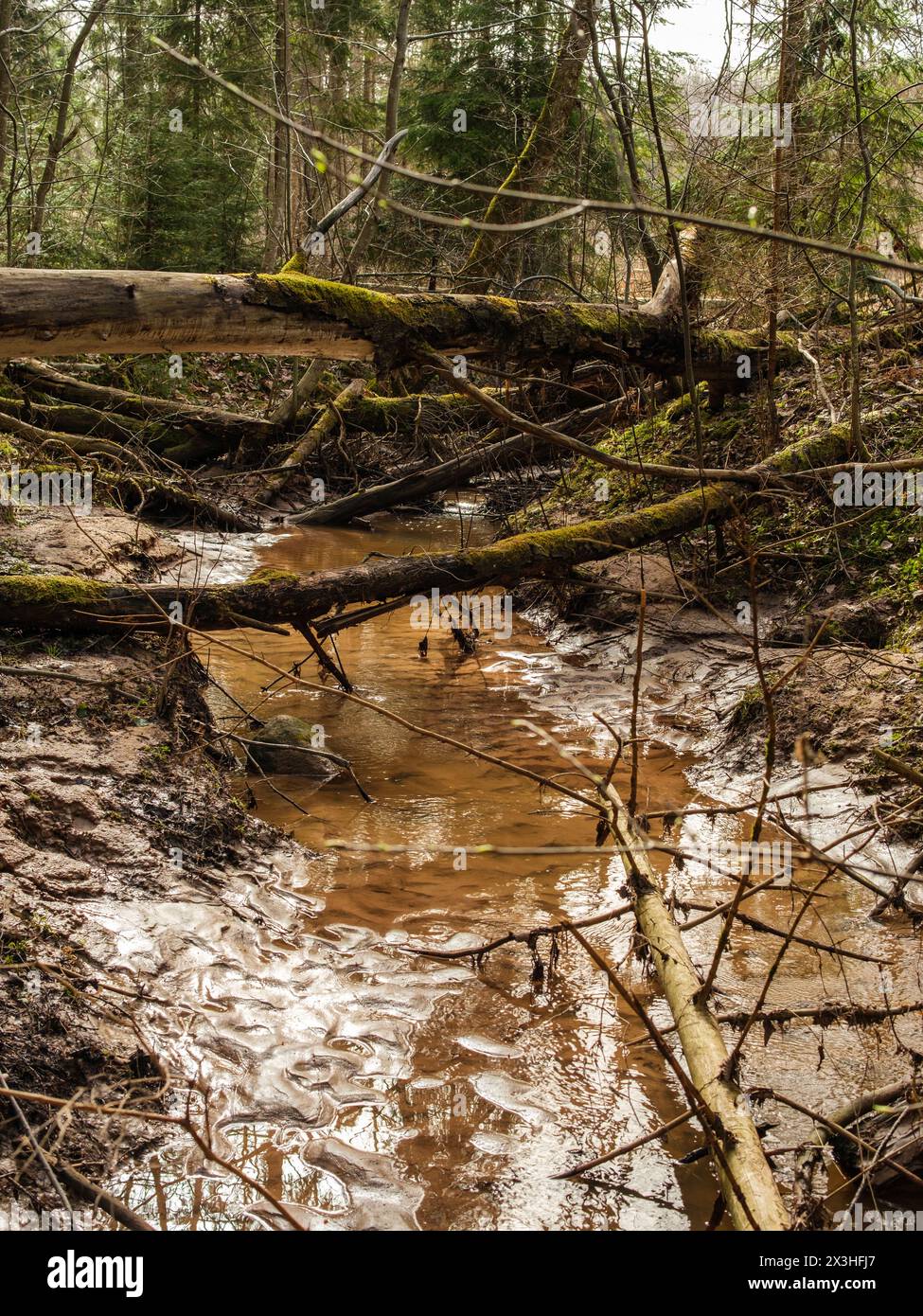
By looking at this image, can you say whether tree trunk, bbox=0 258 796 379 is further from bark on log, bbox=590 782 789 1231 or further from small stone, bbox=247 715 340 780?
bark on log, bbox=590 782 789 1231

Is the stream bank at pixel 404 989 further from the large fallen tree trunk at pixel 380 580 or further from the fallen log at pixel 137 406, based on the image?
the fallen log at pixel 137 406

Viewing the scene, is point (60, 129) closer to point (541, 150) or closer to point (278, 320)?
point (541, 150)

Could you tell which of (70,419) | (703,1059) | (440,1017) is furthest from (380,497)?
(703,1059)

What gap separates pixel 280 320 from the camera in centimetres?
594

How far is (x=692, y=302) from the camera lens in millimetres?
8305

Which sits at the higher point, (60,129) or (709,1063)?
(60,129)

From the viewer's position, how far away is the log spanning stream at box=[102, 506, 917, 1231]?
9.80 ft

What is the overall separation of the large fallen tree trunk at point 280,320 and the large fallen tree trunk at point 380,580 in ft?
4.04

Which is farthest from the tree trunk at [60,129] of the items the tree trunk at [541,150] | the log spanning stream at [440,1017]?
the log spanning stream at [440,1017]

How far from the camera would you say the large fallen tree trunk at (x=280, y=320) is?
17.6ft

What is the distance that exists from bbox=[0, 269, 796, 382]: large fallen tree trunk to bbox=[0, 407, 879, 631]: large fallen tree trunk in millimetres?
1231

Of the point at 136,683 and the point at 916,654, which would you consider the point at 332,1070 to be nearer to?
the point at 136,683

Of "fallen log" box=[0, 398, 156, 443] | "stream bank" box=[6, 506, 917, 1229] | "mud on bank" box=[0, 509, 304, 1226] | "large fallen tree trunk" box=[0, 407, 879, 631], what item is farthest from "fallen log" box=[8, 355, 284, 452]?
"stream bank" box=[6, 506, 917, 1229]

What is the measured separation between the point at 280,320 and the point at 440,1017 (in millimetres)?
4013
